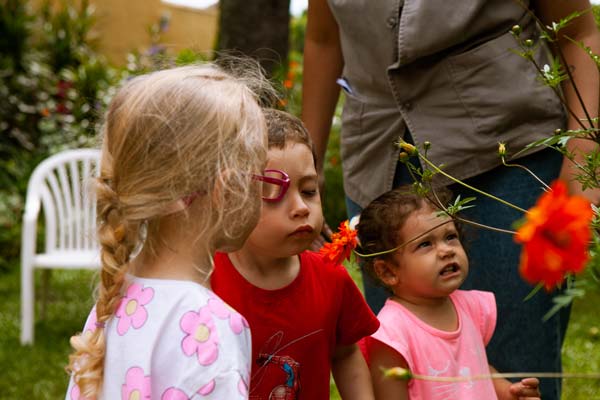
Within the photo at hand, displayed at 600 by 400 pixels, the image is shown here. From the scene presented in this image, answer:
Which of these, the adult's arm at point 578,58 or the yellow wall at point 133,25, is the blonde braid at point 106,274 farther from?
the yellow wall at point 133,25

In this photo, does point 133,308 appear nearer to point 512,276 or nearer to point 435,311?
point 435,311

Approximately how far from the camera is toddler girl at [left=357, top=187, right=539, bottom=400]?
2.14 meters

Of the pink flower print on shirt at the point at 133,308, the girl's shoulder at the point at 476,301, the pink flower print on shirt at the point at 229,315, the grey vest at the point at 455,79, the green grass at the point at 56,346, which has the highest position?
the grey vest at the point at 455,79

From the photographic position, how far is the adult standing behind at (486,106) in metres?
2.28

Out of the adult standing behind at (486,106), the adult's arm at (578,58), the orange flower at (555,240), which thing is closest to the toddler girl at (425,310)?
the adult standing behind at (486,106)

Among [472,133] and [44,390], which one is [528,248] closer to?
[472,133]

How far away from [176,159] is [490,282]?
1.05 metres

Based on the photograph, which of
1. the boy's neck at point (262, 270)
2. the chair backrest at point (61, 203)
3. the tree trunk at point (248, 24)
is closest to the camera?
the boy's neck at point (262, 270)

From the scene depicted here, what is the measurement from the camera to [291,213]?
1946mm

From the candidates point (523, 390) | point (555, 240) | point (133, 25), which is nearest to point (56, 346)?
point (523, 390)

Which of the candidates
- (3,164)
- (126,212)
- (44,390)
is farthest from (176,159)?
(3,164)

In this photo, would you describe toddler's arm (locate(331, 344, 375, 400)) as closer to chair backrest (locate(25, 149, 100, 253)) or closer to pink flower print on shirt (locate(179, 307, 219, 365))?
pink flower print on shirt (locate(179, 307, 219, 365))

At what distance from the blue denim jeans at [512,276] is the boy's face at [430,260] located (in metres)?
0.12

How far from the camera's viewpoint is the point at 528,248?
93 cm
